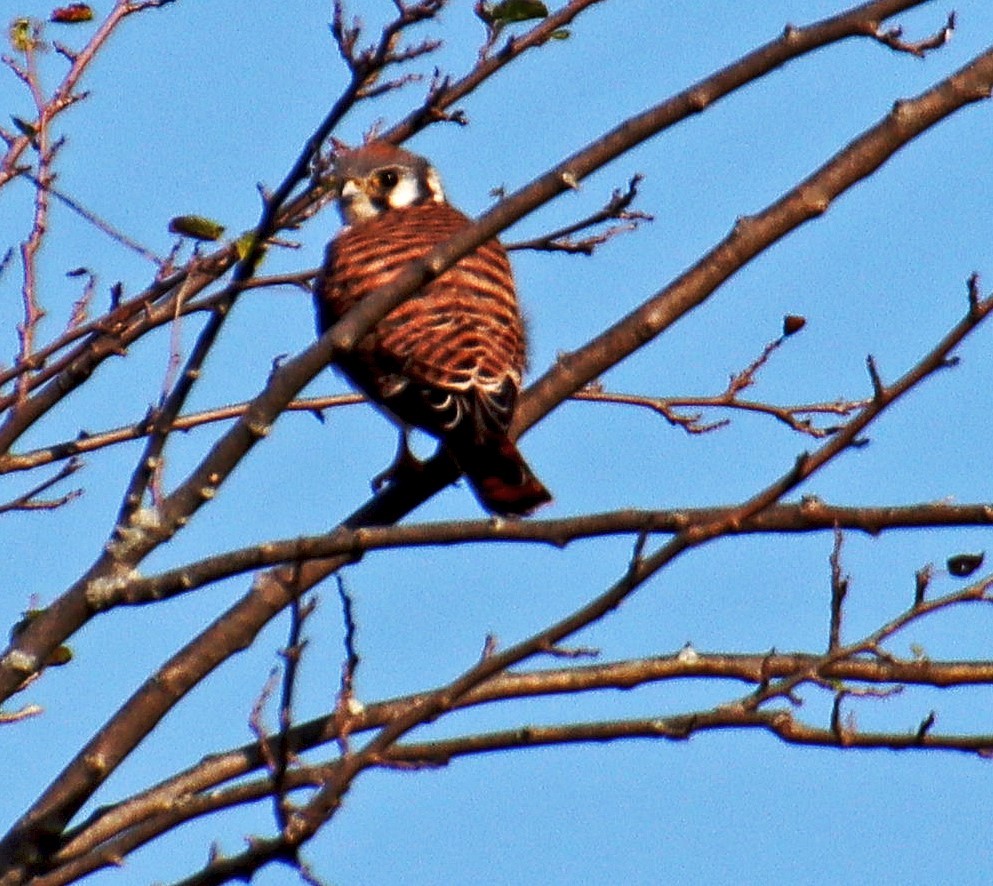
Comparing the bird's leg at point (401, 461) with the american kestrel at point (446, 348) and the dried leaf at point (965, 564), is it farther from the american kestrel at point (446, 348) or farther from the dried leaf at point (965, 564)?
the dried leaf at point (965, 564)

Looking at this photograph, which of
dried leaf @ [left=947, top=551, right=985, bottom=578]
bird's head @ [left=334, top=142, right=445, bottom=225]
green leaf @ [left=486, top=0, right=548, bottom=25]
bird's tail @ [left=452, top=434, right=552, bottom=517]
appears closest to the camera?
dried leaf @ [left=947, top=551, right=985, bottom=578]

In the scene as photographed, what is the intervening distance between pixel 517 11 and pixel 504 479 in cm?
105

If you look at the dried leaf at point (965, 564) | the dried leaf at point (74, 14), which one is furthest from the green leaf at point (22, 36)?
the dried leaf at point (965, 564)

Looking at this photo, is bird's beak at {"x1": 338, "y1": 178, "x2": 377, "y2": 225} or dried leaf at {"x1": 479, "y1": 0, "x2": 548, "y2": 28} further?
bird's beak at {"x1": 338, "y1": 178, "x2": 377, "y2": 225}

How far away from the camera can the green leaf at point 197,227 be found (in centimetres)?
385

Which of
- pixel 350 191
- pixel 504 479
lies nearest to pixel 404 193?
pixel 350 191

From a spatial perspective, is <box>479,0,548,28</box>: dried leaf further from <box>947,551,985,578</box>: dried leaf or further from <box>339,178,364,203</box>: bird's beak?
<box>339,178,364,203</box>: bird's beak

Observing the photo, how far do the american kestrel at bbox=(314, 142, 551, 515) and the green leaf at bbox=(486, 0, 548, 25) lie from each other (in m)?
0.56

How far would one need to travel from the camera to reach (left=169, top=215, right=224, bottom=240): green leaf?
12.6 feet

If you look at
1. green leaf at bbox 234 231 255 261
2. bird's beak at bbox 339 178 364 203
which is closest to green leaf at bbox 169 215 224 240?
green leaf at bbox 234 231 255 261

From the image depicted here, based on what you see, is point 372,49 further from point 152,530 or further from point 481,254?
point 481,254

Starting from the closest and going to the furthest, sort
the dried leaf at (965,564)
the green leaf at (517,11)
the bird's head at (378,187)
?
the dried leaf at (965,564) → the green leaf at (517,11) → the bird's head at (378,187)

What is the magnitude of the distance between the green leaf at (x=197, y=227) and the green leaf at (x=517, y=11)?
0.68 m

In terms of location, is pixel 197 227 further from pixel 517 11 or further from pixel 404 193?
pixel 404 193
